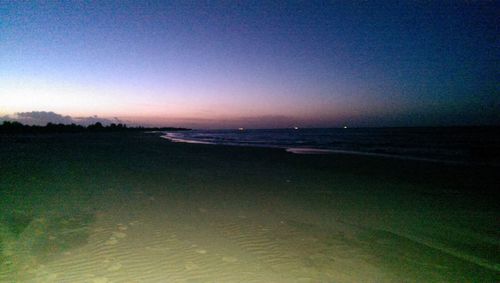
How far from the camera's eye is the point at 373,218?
7016 millimetres

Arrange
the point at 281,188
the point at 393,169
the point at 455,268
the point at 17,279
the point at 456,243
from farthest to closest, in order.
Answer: the point at 393,169 → the point at 281,188 → the point at 456,243 → the point at 455,268 → the point at 17,279

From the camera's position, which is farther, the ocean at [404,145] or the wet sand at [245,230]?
the ocean at [404,145]

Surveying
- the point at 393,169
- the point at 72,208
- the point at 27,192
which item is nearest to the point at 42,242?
the point at 72,208

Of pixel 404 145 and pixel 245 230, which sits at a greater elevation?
pixel 404 145

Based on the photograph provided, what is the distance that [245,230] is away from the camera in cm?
601

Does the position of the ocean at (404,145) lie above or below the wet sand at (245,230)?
above

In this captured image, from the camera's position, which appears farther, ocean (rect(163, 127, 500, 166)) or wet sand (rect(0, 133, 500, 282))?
ocean (rect(163, 127, 500, 166))

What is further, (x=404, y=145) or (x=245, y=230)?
(x=404, y=145)

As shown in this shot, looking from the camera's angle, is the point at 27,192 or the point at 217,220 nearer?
the point at 217,220

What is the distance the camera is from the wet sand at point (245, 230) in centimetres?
429

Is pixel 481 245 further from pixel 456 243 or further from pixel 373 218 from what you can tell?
pixel 373 218

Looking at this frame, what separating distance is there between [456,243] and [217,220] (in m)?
4.88

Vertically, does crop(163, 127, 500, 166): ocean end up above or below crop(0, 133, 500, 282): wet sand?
above

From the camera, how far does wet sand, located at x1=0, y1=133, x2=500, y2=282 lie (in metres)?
4.29
